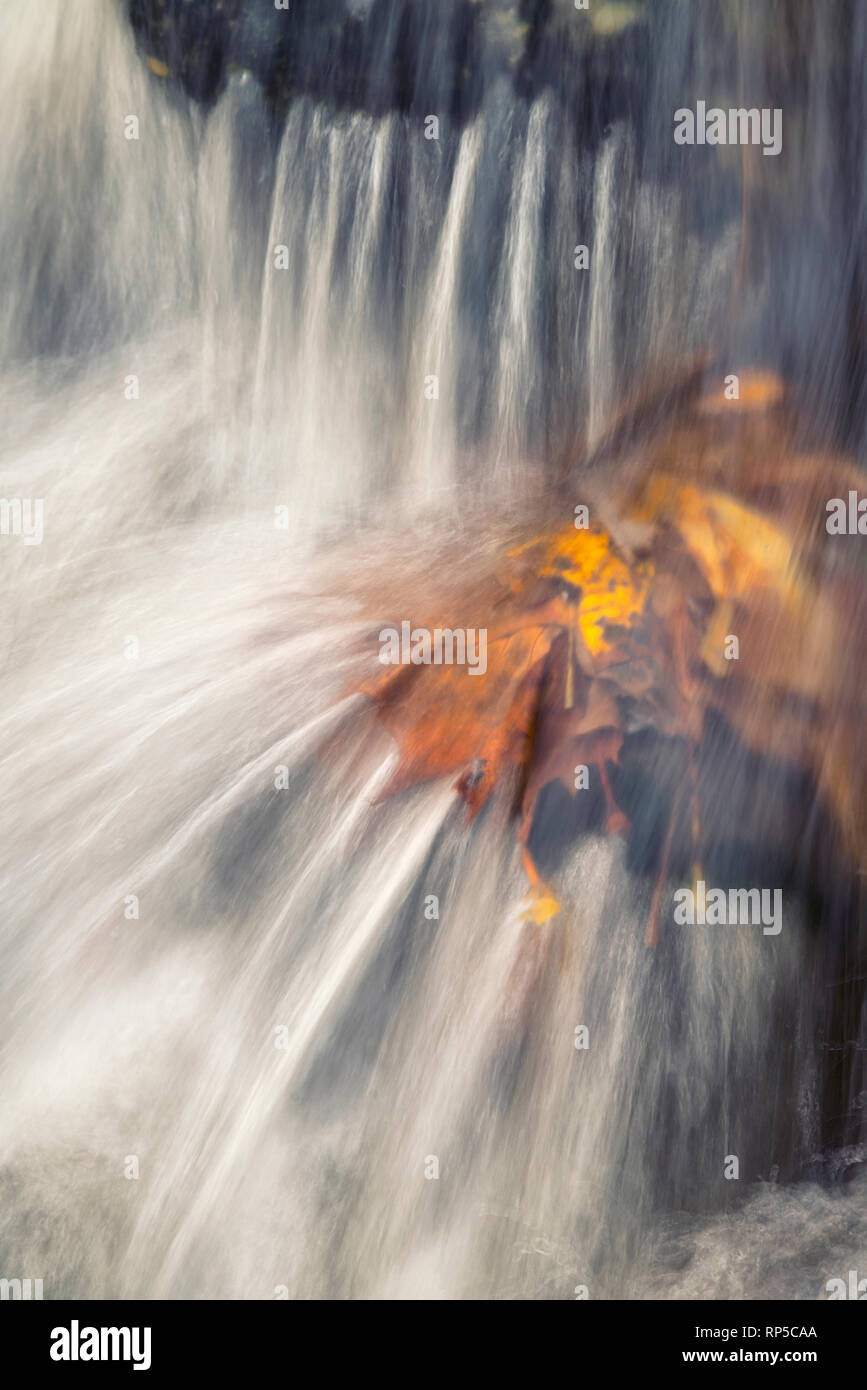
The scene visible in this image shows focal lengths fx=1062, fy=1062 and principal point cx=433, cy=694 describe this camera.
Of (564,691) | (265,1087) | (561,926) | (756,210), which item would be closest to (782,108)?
(756,210)

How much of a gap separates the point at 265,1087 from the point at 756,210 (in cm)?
205

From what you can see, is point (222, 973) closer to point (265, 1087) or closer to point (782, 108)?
point (265, 1087)

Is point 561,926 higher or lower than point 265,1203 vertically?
higher

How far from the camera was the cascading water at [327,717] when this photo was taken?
2.13 m

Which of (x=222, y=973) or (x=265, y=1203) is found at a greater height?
(x=222, y=973)

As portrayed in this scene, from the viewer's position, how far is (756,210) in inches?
86.2

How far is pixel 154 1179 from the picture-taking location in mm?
2121

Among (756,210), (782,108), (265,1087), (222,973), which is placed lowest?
(265,1087)

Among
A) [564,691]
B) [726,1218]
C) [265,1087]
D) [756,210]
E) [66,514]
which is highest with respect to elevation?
[756,210]

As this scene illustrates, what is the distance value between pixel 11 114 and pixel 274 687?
132 centimetres

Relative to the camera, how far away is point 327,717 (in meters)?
2.19

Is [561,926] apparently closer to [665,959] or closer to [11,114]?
[665,959]

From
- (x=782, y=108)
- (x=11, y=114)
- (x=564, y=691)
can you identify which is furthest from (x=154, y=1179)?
(x=782, y=108)

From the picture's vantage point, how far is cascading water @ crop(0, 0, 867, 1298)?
2127 mm
